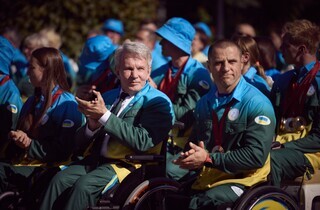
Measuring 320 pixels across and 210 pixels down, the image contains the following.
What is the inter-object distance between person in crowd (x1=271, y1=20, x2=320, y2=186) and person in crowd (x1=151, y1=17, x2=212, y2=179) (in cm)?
90

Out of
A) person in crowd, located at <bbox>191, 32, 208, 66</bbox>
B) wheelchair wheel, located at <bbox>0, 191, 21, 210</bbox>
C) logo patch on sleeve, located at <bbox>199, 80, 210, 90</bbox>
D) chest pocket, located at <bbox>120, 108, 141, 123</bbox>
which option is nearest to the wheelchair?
chest pocket, located at <bbox>120, 108, 141, 123</bbox>

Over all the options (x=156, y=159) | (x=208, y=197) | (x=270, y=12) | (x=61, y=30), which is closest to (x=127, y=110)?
(x=156, y=159)

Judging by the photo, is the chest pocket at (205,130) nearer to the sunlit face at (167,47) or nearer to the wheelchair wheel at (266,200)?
the wheelchair wheel at (266,200)

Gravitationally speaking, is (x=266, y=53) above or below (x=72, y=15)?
below

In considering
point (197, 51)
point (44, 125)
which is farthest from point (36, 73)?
point (197, 51)

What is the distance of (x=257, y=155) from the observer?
20.0 ft

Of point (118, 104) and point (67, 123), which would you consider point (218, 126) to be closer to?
point (118, 104)

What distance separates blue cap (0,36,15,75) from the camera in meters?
8.45

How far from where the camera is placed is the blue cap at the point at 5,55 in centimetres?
845

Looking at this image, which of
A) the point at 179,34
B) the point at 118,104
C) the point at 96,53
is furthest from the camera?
the point at 96,53

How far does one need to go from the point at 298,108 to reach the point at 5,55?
3.34m

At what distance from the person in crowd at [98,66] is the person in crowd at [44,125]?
3.67 ft

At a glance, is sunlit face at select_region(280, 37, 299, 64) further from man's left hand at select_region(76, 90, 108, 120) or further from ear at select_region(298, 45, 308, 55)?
man's left hand at select_region(76, 90, 108, 120)

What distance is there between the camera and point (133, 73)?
6863mm
